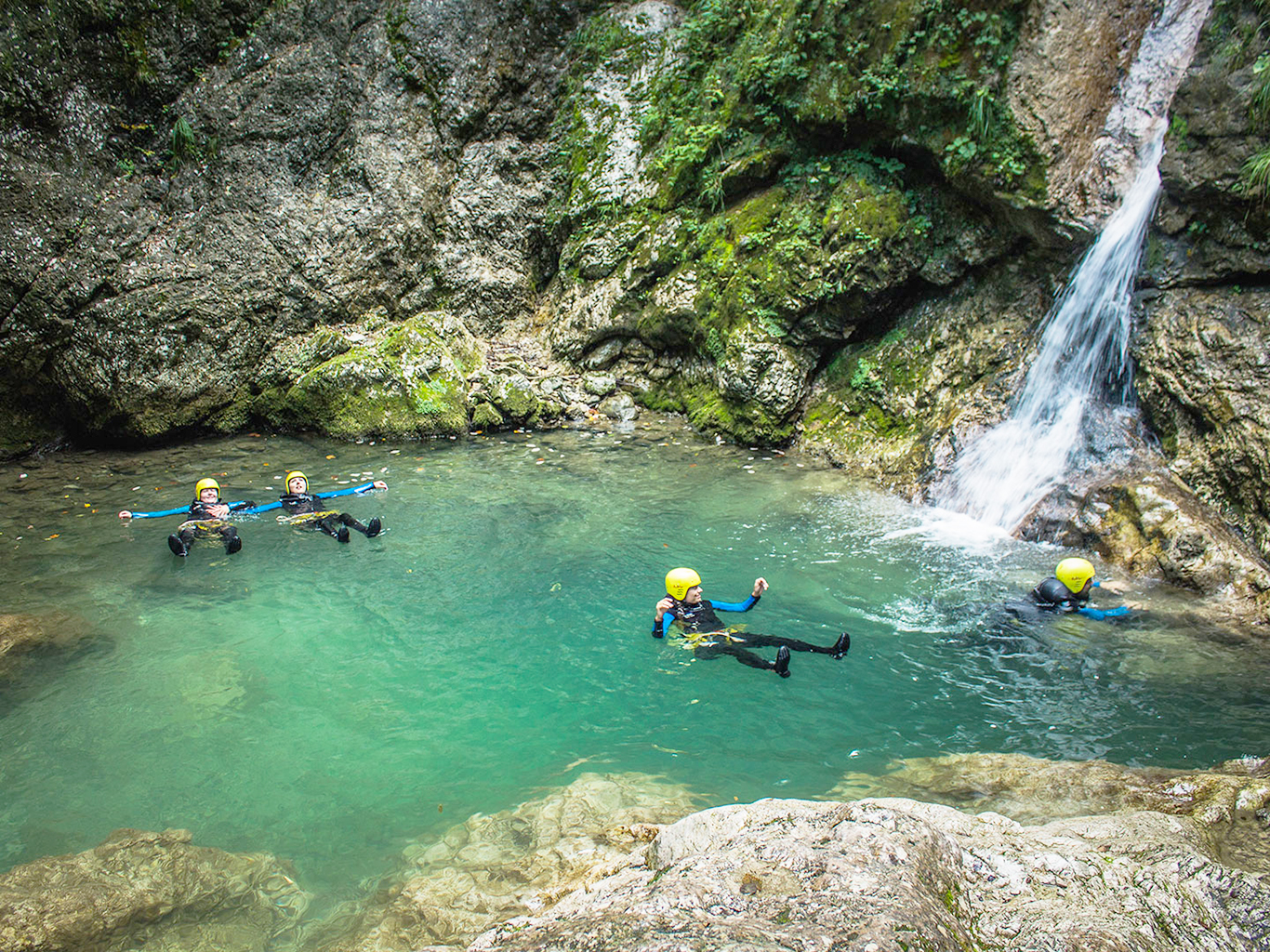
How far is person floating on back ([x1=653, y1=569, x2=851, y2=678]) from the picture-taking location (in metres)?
5.75

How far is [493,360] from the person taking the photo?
1423 centimetres

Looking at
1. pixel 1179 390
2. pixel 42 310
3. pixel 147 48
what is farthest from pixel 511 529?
pixel 147 48

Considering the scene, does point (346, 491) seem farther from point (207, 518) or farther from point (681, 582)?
point (681, 582)

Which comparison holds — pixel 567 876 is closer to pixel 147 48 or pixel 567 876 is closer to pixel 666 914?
pixel 666 914

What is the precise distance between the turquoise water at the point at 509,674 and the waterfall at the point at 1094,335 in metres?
0.94

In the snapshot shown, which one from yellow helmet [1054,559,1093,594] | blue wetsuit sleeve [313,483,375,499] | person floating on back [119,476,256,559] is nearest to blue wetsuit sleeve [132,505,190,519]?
person floating on back [119,476,256,559]

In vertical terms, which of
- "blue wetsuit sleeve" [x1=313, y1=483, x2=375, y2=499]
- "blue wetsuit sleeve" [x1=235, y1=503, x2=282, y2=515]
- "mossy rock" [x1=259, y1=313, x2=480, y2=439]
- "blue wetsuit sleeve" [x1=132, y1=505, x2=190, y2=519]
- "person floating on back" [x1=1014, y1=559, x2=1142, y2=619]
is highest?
"mossy rock" [x1=259, y1=313, x2=480, y2=439]

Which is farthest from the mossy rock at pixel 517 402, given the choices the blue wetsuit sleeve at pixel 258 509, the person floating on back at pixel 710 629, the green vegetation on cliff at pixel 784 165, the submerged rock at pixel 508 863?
the submerged rock at pixel 508 863

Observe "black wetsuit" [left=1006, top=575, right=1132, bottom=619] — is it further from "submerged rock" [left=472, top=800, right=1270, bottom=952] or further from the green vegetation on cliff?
the green vegetation on cliff

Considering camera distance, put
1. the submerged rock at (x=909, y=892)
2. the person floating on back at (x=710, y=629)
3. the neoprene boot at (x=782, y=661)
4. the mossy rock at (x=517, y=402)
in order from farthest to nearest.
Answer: the mossy rock at (x=517, y=402) < the person floating on back at (x=710, y=629) < the neoprene boot at (x=782, y=661) < the submerged rock at (x=909, y=892)

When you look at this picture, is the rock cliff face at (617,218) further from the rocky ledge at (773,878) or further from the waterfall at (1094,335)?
the rocky ledge at (773,878)

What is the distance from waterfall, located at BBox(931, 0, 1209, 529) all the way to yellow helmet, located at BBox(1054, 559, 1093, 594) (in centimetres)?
195

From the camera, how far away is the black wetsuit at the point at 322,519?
8.29 metres

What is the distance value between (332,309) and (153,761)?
1082 cm
